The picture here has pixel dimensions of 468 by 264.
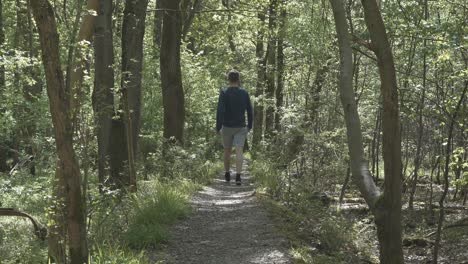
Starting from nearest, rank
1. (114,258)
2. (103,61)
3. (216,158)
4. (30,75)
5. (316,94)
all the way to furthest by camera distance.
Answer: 1. (114,258)
2. (103,61)
3. (316,94)
4. (30,75)
5. (216,158)

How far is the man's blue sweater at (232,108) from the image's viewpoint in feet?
33.0

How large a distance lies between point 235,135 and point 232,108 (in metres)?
0.55

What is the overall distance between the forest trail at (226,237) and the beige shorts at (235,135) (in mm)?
1563

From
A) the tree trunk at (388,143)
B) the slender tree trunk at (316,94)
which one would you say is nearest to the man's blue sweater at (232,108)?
the slender tree trunk at (316,94)

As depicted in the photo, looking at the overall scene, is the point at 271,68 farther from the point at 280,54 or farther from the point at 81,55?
the point at 81,55

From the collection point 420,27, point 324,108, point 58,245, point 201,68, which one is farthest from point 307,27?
point 58,245

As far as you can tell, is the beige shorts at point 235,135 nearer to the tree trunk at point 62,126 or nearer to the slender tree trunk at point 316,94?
the slender tree trunk at point 316,94

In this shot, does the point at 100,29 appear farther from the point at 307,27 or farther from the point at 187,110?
the point at 187,110

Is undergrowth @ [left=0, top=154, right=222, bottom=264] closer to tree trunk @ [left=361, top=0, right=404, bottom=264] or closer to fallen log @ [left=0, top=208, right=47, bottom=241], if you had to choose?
fallen log @ [left=0, top=208, right=47, bottom=241]

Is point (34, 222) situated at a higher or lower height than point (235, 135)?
lower

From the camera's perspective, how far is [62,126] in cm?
397

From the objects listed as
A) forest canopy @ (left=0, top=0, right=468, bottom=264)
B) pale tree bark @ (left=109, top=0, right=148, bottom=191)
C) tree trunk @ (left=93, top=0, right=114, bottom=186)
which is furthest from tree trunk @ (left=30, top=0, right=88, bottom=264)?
pale tree bark @ (left=109, top=0, right=148, bottom=191)

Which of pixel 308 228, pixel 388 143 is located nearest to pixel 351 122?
pixel 388 143

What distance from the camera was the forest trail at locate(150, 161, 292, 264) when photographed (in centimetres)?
549
